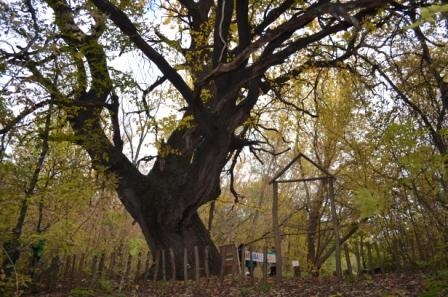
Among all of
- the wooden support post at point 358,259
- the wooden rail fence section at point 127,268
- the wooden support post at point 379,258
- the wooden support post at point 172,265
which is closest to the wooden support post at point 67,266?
the wooden rail fence section at point 127,268

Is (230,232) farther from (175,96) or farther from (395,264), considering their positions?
(395,264)

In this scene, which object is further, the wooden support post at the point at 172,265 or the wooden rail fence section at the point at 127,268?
the wooden support post at the point at 172,265

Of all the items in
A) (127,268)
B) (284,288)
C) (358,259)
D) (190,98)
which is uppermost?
(190,98)

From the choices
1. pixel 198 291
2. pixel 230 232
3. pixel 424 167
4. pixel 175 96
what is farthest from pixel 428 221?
pixel 230 232

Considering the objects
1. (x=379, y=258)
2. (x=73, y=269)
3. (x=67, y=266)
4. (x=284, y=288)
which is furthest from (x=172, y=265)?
(x=379, y=258)

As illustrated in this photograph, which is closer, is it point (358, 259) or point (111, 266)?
point (358, 259)

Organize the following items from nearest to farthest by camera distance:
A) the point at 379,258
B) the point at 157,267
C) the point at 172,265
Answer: the point at 379,258 → the point at 172,265 → the point at 157,267

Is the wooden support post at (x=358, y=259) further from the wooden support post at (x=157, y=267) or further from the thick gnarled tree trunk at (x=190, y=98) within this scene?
the wooden support post at (x=157, y=267)

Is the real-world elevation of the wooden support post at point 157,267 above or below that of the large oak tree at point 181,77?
below

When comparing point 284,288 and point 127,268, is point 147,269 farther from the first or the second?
point 284,288

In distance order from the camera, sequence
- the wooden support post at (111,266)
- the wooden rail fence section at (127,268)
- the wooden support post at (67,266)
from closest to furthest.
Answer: the wooden rail fence section at (127,268), the wooden support post at (111,266), the wooden support post at (67,266)

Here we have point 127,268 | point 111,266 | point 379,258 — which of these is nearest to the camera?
point 379,258

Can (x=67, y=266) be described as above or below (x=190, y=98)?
below

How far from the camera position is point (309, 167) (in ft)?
62.3
